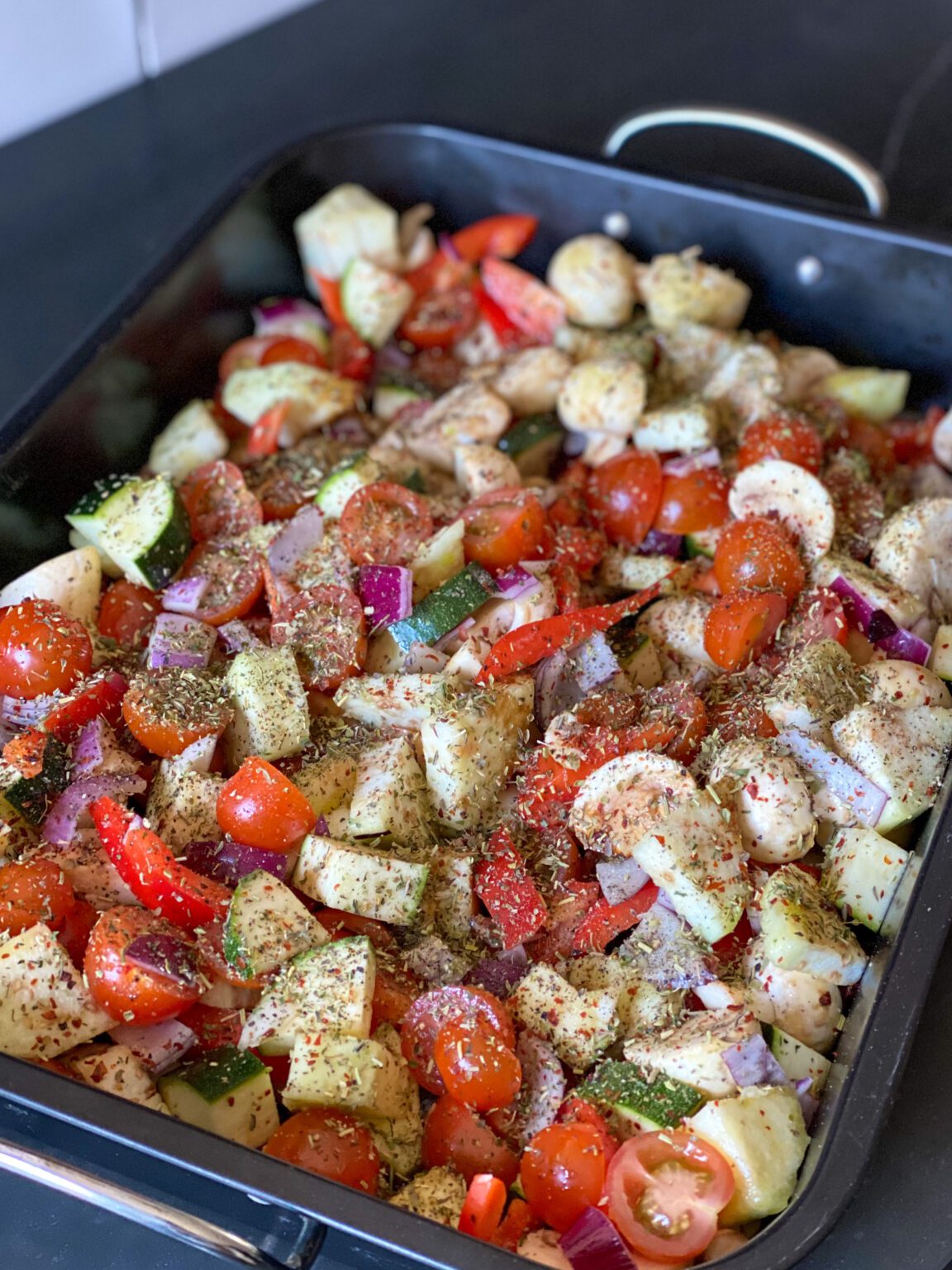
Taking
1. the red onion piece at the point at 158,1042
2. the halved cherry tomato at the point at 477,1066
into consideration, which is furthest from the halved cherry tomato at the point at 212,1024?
the halved cherry tomato at the point at 477,1066

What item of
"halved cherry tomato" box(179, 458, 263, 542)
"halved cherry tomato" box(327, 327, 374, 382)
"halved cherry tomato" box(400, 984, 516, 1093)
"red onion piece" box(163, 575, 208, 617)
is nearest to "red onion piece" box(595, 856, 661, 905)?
"halved cherry tomato" box(400, 984, 516, 1093)

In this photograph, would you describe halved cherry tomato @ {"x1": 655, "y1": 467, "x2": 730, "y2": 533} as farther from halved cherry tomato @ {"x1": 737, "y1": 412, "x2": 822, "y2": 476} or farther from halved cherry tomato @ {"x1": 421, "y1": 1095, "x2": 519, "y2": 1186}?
halved cherry tomato @ {"x1": 421, "y1": 1095, "x2": 519, "y2": 1186}

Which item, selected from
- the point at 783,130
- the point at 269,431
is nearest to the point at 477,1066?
the point at 269,431

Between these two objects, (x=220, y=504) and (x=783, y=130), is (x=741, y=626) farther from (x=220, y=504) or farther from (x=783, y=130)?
(x=783, y=130)

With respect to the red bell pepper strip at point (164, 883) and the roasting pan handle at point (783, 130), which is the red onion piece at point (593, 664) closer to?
the red bell pepper strip at point (164, 883)

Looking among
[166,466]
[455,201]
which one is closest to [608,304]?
[455,201]

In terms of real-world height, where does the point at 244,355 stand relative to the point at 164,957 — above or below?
above
